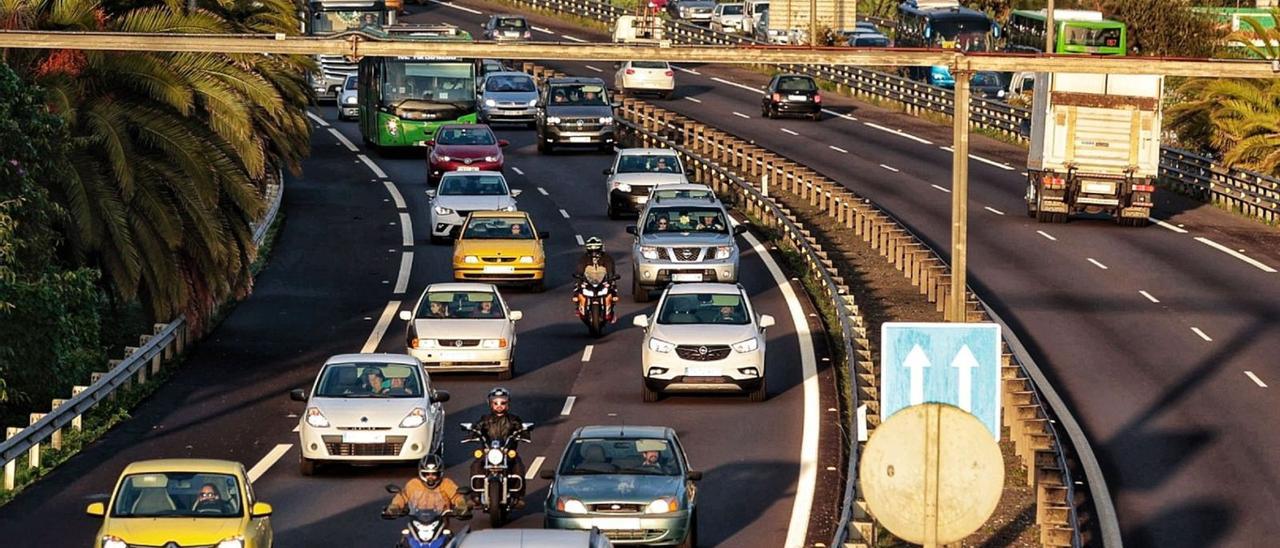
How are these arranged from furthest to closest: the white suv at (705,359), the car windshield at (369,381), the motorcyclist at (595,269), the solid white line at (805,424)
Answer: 1. the motorcyclist at (595,269)
2. the white suv at (705,359)
3. the car windshield at (369,381)
4. the solid white line at (805,424)

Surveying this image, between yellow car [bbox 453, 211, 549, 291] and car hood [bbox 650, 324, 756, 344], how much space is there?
1002cm

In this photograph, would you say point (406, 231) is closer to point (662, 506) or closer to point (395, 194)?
point (395, 194)

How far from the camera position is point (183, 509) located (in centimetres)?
2106

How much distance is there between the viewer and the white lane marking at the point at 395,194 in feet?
189

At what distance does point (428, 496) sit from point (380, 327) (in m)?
19.7

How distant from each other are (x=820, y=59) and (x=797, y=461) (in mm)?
4987

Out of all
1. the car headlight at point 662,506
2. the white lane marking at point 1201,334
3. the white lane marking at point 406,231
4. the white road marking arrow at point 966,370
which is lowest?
the white lane marking at point 406,231

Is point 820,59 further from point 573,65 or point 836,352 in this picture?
point 573,65

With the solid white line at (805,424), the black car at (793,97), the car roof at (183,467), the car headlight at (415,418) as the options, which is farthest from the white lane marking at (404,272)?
the black car at (793,97)

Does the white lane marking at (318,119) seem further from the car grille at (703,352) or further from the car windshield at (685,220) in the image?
the car grille at (703,352)

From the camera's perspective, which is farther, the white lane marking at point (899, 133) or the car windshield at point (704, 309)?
the white lane marking at point (899, 133)

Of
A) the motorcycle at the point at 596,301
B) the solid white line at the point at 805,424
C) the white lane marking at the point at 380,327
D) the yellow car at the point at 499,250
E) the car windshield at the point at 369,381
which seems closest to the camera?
the solid white line at the point at 805,424

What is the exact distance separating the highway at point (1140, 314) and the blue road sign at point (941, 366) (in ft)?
41.4

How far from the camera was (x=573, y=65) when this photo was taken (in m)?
92.1
